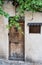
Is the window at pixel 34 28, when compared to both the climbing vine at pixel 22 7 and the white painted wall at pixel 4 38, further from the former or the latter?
the white painted wall at pixel 4 38

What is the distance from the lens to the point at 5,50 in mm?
11781

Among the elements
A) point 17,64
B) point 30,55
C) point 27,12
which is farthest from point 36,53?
point 27,12

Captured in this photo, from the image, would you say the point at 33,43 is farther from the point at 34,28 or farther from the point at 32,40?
the point at 34,28

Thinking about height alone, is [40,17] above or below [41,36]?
above

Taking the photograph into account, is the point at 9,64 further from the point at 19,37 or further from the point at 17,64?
the point at 19,37

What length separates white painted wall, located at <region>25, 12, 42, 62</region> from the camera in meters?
11.6

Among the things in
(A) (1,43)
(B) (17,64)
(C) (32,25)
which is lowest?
(B) (17,64)

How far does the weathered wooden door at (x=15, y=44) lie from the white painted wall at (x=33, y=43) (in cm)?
36

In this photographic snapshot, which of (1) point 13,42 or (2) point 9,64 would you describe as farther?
(1) point 13,42

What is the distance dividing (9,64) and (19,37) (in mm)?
1514

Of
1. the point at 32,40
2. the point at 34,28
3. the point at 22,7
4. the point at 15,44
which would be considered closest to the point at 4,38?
the point at 15,44

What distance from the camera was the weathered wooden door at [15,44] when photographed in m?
11.9

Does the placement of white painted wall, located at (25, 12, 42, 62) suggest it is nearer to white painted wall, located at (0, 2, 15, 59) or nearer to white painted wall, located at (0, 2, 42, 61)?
white painted wall, located at (0, 2, 42, 61)

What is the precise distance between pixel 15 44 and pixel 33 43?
2.94 feet
